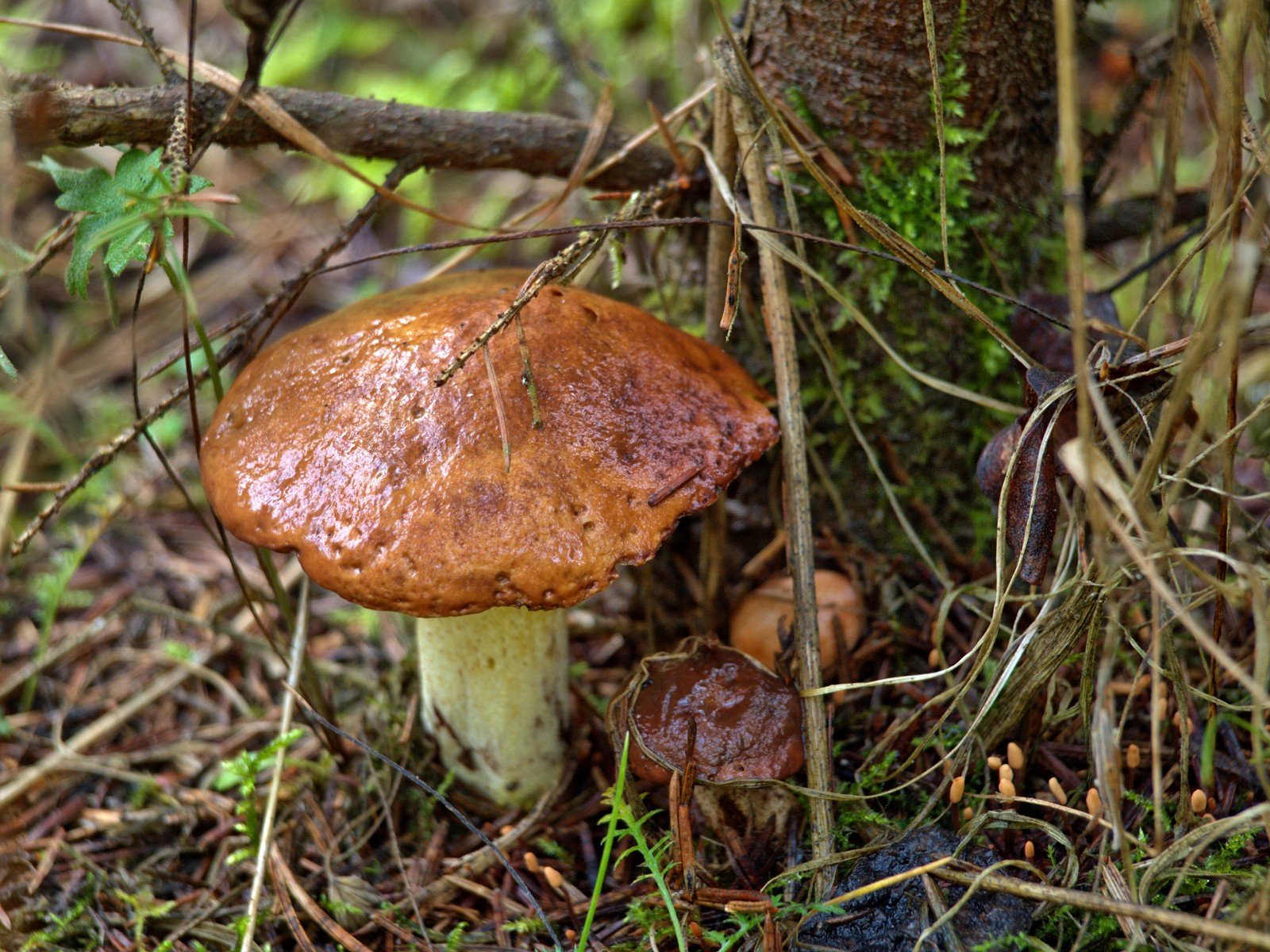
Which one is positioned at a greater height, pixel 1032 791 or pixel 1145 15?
pixel 1145 15

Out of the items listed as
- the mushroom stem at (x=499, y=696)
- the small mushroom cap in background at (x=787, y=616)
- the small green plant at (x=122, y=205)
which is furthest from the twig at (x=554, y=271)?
the small mushroom cap in background at (x=787, y=616)

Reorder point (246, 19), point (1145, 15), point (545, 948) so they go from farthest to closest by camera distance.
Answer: point (1145, 15) < point (545, 948) < point (246, 19)

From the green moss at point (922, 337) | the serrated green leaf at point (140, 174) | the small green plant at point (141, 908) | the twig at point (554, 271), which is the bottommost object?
the small green plant at point (141, 908)

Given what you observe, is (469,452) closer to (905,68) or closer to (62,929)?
(905,68)

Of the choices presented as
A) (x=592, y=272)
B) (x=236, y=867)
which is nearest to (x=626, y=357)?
(x=592, y=272)

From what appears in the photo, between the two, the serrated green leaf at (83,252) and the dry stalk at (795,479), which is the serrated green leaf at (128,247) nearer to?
the serrated green leaf at (83,252)

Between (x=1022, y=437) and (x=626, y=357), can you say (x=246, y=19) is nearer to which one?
(x=626, y=357)
